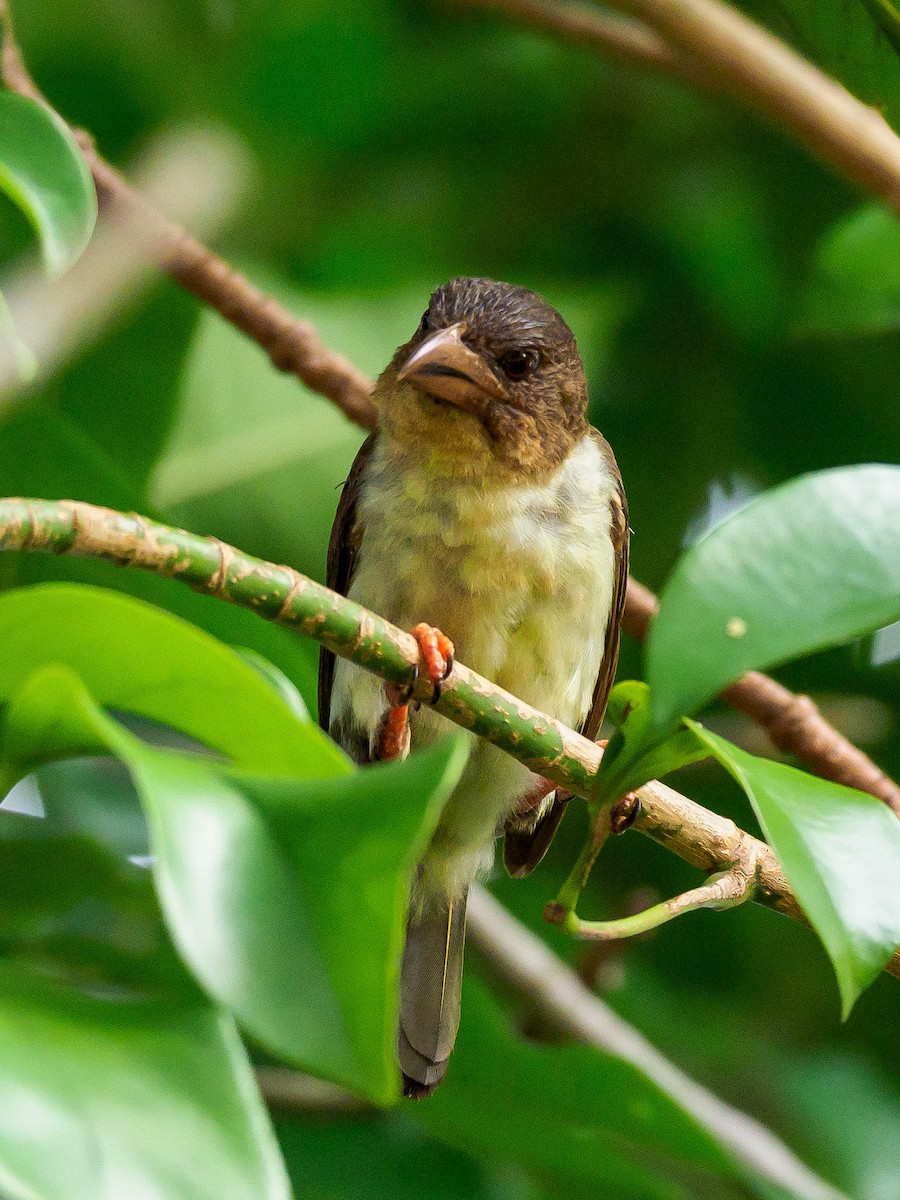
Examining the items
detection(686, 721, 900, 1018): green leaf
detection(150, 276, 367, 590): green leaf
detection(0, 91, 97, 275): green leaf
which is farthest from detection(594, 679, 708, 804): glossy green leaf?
detection(150, 276, 367, 590): green leaf

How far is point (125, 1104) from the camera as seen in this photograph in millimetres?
890

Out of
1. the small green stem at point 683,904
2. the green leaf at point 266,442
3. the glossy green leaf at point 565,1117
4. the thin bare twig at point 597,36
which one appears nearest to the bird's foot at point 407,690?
the small green stem at point 683,904

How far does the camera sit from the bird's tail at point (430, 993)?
7.04ft

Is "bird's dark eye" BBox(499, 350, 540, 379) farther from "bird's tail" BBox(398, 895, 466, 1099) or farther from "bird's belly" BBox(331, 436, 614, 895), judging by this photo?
"bird's tail" BBox(398, 895, 466, 1099)

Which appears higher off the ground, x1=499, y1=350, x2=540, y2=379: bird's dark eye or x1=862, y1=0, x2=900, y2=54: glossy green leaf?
x1=862, y1=0, x2=900, y2=54: glossy green leaf

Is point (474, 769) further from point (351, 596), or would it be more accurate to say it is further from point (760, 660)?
point (760, 660)

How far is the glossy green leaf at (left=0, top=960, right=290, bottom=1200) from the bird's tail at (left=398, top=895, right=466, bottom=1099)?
48.6 inches

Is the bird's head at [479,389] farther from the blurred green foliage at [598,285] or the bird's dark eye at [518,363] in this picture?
the blurred green foliage at [598,285]

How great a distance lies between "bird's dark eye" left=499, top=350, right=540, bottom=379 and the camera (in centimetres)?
230

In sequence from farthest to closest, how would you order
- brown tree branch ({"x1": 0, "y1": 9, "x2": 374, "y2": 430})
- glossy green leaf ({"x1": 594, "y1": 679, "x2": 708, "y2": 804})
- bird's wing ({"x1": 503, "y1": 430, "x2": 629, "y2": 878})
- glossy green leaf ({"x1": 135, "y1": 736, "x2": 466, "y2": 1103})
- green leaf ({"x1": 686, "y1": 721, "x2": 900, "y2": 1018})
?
bird's wing ({"x1": 503, "y1": 430, "x2": 629, "y2": 878})
brown tree branch ({"x1": 0, "y1": 9, "x2": 374, "y2": 430})
glossy green leaf ({"x1": 594, "y1": 679, "x2": 708, "y2": 804})
green leaf ({"x1": 686, "y1": 721, "x2": 900, "y2": 1018})
glossy green leaf ({"x1": 135, "y1": 736, "x2": 466, "y2": 1103})

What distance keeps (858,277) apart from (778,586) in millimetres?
1630

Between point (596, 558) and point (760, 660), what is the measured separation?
1299 mm

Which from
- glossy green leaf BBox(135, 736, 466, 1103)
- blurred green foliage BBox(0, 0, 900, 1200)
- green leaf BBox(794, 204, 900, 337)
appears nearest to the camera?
glossy green leaf BBox(135, 736, 466, 1103)

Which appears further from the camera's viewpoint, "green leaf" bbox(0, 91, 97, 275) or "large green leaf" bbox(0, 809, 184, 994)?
"large green leaf" bbox(0, 809, 184, 994)
